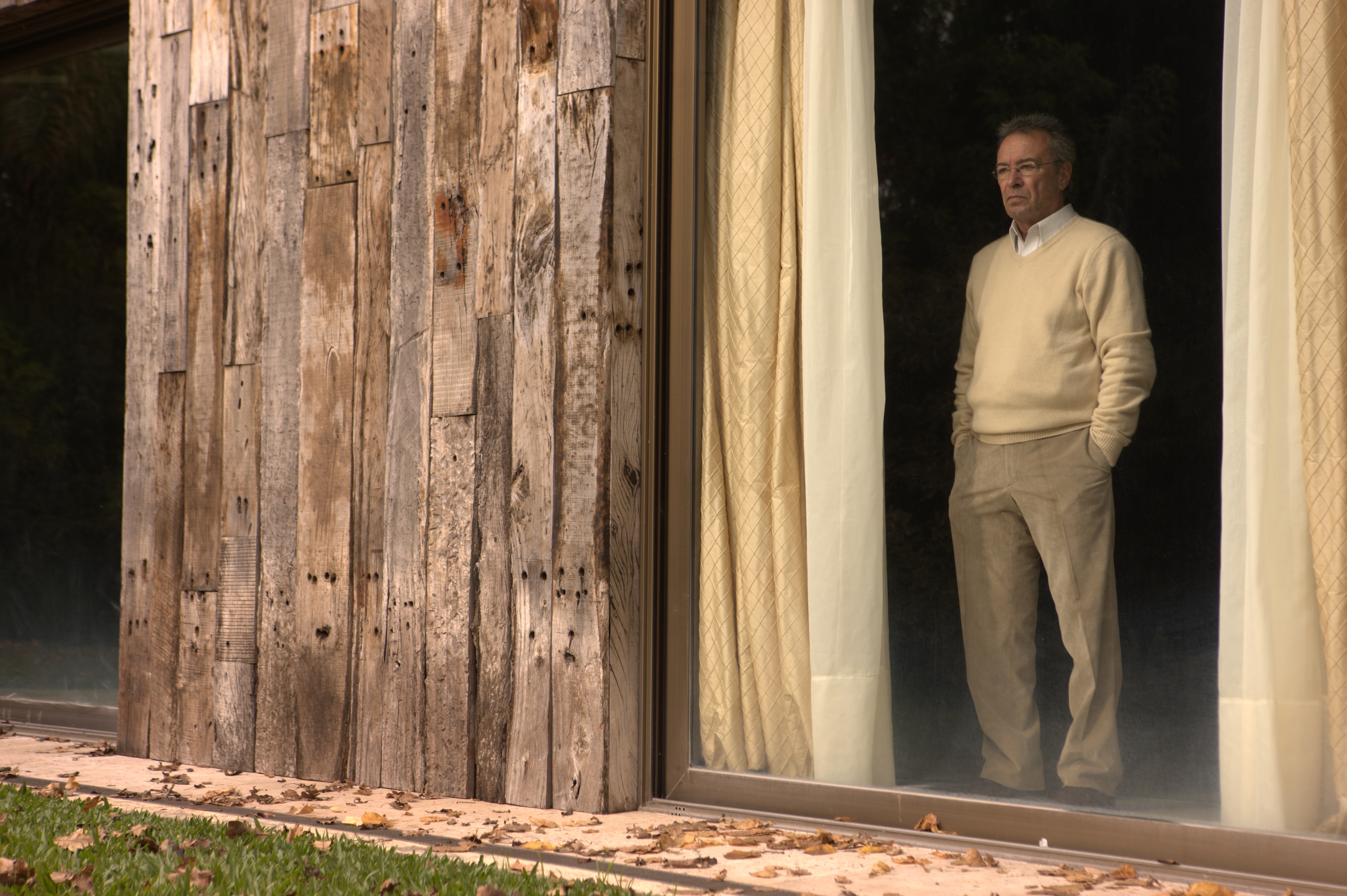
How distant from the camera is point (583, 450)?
3.36m

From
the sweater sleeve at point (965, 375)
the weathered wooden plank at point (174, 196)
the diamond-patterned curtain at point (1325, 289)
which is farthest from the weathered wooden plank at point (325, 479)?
the diamond-patterned curtain at point (1325, 289)

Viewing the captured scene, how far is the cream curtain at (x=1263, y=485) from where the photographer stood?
2578 mm

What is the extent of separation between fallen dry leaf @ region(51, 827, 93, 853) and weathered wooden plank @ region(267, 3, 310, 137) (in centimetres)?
235

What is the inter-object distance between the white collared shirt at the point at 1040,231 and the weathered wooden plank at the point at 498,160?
147 cm

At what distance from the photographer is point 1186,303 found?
276cm

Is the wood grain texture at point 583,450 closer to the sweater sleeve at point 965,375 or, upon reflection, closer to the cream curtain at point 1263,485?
the sweater sleeve at point 965,375

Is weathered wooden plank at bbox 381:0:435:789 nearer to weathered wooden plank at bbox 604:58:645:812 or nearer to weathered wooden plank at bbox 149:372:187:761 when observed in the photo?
weathered wooden plank at bbox 604:58:645:812

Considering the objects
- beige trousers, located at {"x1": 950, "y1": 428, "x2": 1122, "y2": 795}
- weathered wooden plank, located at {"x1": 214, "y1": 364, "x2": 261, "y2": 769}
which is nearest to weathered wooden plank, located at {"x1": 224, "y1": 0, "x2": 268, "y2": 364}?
weathered wooden plank, located at {"x1": 214, "y1": 364, "x2": 261, "y2": 769}

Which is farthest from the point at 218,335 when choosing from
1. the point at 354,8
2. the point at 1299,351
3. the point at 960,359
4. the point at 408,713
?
the point at 1299,351

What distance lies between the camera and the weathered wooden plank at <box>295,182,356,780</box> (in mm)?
3791

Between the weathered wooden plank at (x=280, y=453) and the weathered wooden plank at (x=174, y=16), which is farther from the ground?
the weathered wooden plank at (x=174, y=16)

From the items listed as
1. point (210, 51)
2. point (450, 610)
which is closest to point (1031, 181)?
point (450, 610)

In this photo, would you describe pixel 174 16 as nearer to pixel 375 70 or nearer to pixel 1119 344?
→ pixel 375 70

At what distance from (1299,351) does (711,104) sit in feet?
5.75
